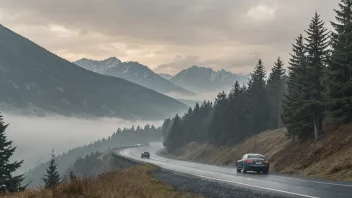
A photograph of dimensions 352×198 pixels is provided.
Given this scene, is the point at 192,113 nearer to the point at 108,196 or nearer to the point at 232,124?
the point at 232,124

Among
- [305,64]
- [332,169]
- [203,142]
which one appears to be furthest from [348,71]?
[203,142]

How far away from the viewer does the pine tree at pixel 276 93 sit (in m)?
86.5

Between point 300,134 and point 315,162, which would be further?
point 300,134

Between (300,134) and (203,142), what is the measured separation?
76.9 meters

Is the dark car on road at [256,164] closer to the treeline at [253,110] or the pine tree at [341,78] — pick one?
the pine tree at [341,78]

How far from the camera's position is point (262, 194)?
46.1ft

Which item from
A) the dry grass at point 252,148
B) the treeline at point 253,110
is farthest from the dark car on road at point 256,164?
the treeline at point 253,110

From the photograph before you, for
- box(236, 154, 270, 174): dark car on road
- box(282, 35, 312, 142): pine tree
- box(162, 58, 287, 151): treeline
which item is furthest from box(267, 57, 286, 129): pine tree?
box(236, 154, 270, 174): dark car on road

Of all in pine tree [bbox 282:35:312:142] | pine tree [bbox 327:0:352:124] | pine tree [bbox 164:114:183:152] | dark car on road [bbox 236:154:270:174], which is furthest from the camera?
pine tree [bbox 164:114:183:152]

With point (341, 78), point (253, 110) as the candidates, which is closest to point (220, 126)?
point (253, 110)

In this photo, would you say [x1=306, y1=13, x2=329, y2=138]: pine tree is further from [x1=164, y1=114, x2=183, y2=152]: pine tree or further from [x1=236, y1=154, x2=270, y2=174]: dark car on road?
[x1=164, y1=114, x2=183, y2=152]: pine tree

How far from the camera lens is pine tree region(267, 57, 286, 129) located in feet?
284

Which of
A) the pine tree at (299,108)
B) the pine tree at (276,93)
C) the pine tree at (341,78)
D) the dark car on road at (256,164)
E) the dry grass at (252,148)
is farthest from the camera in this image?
the pine tree at (276,93)

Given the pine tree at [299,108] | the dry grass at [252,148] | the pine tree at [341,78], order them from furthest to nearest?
the dry grass at [252,148], the pine tree at [299,108], the pine tree at [341,78]
